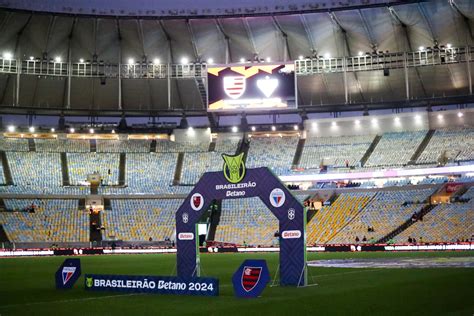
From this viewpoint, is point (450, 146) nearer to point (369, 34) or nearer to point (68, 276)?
point (369, 34)

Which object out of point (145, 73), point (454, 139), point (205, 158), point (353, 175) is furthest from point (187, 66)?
point (454, 139)

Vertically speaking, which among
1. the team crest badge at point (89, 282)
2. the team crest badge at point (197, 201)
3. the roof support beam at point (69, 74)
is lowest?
the team crest badge at point (89, 282)

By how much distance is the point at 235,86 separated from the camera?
65.6 m

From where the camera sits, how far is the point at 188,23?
240 feet

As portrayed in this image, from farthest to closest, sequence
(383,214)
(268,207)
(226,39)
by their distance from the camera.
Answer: (226,39) < (383,214) < (268,207)

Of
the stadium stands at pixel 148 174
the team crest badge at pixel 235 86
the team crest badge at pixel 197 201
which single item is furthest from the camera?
the stadium stands at pixel 148 174

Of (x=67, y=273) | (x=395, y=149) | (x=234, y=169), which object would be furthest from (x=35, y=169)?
(x=234, y=169)

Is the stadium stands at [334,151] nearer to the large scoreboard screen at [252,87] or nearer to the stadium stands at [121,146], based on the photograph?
the large scoreboard screen at [252,87]

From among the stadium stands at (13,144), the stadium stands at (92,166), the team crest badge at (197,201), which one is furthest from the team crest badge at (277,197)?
the stadium stands at (13,144)

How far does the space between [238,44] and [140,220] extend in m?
23.7

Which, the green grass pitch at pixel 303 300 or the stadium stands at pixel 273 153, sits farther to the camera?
the stadium stands at pixel 273 153

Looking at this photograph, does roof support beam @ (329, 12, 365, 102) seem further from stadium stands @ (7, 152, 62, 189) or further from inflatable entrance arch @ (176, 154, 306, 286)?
inflatable entrance arch @ (176, 154, 306, 286)

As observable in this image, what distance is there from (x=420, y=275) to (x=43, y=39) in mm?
59185

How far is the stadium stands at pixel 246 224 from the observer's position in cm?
6944
